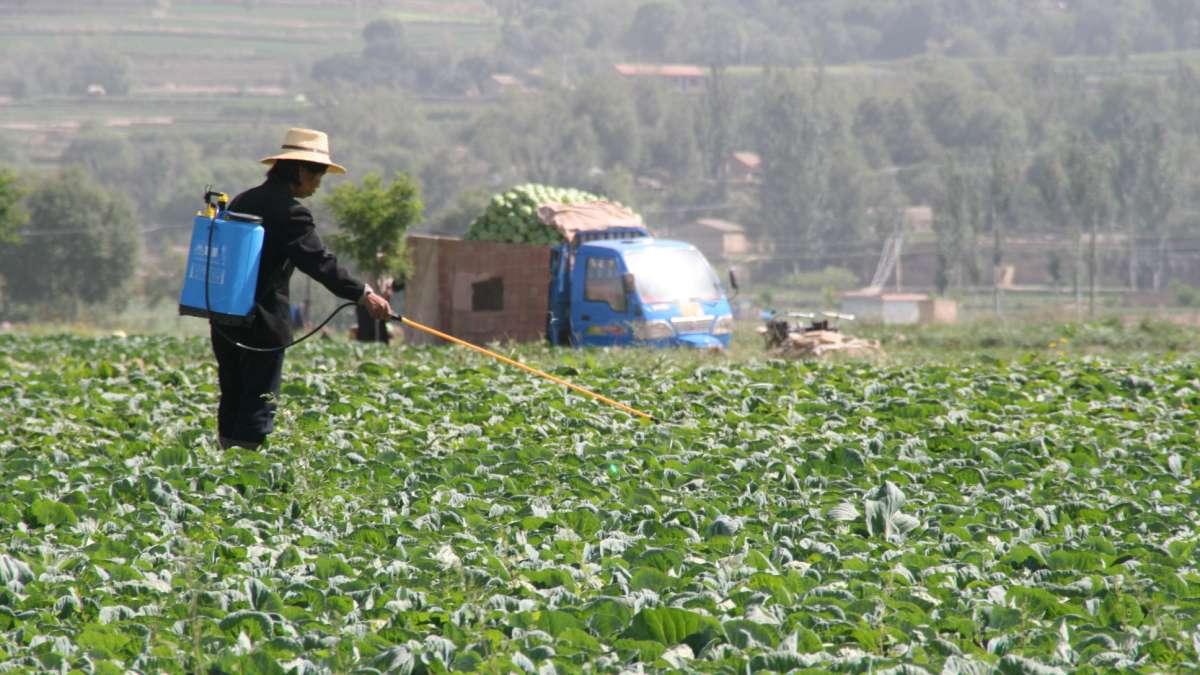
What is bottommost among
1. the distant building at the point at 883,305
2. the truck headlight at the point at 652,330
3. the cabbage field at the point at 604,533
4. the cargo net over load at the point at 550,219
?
the distant building at the point at 883,305

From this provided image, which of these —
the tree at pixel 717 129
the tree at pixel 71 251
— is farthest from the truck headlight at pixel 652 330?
the tree at pixel 717 129

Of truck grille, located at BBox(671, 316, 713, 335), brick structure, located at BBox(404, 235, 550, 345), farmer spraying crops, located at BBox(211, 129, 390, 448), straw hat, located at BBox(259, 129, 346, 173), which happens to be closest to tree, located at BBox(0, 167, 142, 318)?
brick structure, located at BBox(404, 235, 550, 345)

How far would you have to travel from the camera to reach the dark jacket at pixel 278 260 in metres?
10.3

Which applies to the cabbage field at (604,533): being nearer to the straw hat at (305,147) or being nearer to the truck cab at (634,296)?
the straw hat at (305,147)

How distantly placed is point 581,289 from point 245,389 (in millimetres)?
15971

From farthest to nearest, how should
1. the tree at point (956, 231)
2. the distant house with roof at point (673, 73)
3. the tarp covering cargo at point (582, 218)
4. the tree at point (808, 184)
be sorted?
the distant house with roof at point (673, 73) < the tree at point (808, 184) < the tree at point (956, 231) < the tarp covering cargo at point (582, 218)

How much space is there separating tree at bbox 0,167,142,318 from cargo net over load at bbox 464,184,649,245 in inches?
2204

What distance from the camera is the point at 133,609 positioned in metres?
6.41

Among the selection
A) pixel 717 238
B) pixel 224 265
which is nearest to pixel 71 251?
pixel 717 238

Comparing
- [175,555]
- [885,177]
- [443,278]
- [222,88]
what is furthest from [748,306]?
[222,88]

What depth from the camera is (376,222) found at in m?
31.5

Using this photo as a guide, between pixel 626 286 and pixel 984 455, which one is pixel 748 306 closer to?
pixel 626 286

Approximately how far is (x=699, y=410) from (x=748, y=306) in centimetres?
7606

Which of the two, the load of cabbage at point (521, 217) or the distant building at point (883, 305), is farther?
the distant building at point (883, 305)
